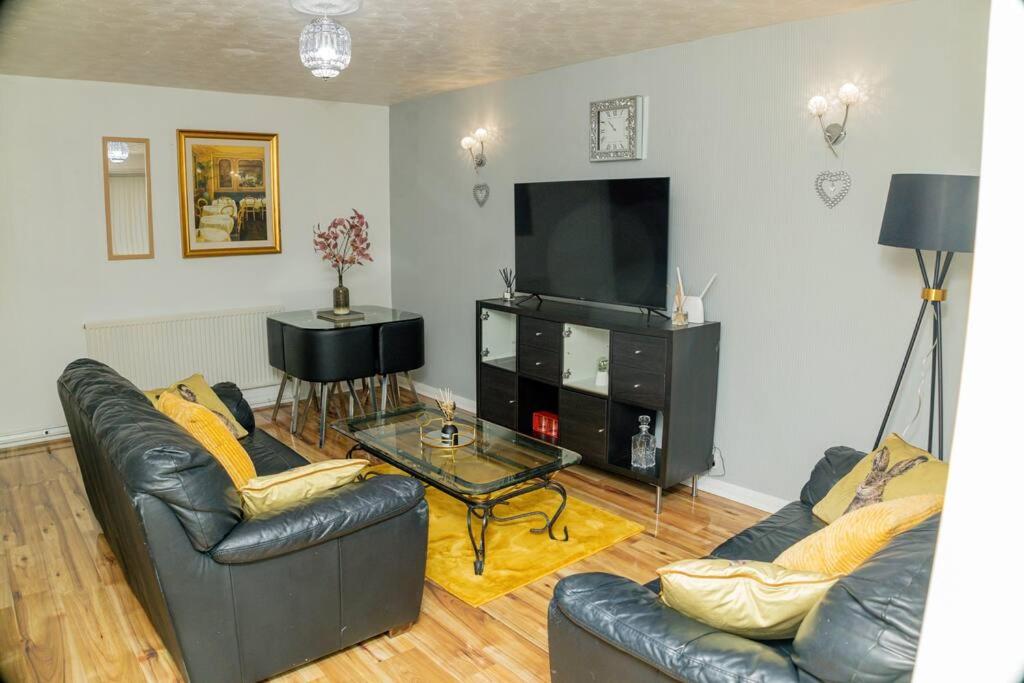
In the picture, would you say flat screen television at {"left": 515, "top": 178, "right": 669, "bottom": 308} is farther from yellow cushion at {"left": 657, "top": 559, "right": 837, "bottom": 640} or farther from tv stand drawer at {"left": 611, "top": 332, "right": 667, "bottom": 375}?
yellow cushion at {"left": 657, "top": 559, "right": 837, "bottom": 640}

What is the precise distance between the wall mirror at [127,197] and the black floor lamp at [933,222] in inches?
189

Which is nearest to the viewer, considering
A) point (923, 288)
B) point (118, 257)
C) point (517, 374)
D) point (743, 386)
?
point (923, 288)

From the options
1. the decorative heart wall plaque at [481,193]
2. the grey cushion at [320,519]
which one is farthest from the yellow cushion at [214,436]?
the decorative heart wall plaque at [481,193]

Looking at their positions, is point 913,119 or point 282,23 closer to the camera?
point 913,119

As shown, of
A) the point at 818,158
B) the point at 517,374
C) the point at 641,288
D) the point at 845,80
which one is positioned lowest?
the point at 517,374

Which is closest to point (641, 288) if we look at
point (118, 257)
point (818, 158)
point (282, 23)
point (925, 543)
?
point (818, 158)

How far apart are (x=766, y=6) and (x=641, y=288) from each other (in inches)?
61.4

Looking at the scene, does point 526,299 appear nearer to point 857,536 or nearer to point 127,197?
point 127,197

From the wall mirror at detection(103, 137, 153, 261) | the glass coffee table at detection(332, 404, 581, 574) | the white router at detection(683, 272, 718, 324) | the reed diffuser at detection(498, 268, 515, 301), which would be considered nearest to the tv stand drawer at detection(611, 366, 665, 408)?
the white router at detection(683, 272, 718, 324)

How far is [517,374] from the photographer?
4.68 meters

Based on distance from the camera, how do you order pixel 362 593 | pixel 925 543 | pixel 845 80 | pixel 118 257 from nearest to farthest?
pixel 925 543
pixel 362 593
pixel 845 80
pixel 118 257

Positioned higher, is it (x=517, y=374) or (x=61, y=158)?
(x=61, y=158)

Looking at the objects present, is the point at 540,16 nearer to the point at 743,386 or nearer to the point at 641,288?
the point at 641,288

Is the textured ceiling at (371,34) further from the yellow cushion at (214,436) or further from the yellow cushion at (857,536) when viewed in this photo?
the yellow cushion at (857,536)
